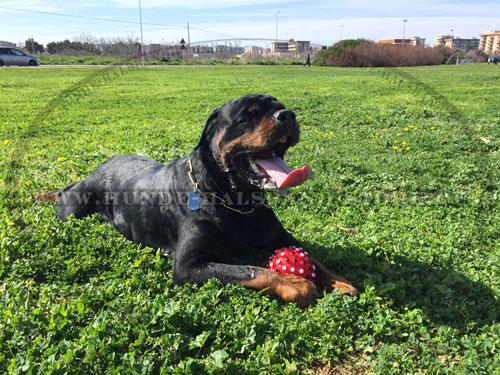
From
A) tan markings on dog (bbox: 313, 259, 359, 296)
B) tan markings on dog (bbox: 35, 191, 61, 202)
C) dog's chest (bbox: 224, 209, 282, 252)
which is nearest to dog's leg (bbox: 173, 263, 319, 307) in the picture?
tan markings on dog (bbox: 313, 259, 359, 296)

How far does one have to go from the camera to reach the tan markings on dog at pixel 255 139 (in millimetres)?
3086

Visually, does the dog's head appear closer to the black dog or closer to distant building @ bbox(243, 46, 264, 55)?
the black dog

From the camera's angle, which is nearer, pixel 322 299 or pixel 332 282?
pixel 322 299

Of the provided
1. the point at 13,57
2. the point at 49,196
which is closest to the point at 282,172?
the point at 49,196

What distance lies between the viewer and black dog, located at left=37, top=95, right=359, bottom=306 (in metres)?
3.10

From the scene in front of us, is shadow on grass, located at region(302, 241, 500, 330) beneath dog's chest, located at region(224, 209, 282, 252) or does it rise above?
beneath

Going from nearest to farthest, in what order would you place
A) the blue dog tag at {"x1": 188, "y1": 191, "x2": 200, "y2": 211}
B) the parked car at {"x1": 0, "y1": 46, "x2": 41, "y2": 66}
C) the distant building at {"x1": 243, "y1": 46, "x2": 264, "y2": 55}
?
the blue dog tag at {"x1": 188, "y1": 191, "x2": 200, "y2": 211} < the parked car at {"x1": 0, "y1": 46, "x2": 41, "y2": 66} < the distant building at {"x1": 243, "y1": 46, "x2": 264, "y2": 55}

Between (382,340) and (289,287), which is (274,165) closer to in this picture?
(289,287)

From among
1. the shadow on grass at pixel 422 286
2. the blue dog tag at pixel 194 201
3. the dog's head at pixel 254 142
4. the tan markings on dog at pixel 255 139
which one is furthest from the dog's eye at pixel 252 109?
the shadow on grass at pixel 422 286

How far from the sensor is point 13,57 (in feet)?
110

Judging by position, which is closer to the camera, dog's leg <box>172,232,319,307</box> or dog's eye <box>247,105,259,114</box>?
dog's leg <box>172,232,319,307</box>

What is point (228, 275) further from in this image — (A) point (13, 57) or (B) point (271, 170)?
(A) point (13, 57)

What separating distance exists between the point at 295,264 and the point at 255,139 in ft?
3.44

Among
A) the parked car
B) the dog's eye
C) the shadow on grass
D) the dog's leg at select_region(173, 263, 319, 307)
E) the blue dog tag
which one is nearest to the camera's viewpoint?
the shadow on grass
